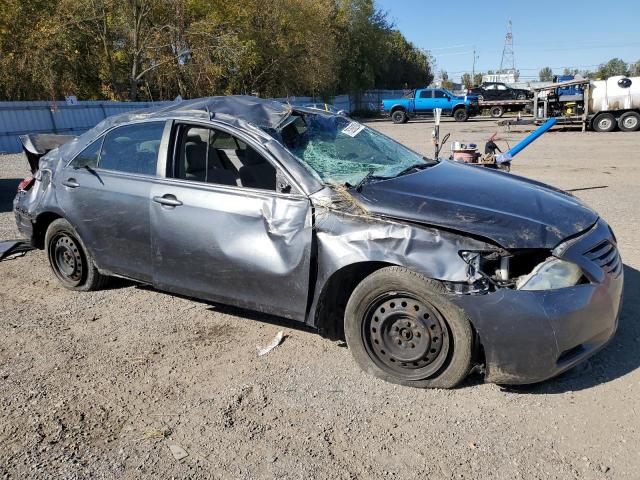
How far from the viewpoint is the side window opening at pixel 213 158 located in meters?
3.81

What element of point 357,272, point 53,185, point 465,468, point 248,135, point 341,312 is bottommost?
point 465,468

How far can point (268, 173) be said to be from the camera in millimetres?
3623

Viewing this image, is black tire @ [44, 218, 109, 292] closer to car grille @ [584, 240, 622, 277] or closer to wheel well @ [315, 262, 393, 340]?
wheel well @ [315, 262, 393, 340]

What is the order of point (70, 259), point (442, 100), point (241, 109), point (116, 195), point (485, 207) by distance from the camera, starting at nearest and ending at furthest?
point (485, 207), point (241, 109), point (116, 195), point (70, 259), point (442, 100)

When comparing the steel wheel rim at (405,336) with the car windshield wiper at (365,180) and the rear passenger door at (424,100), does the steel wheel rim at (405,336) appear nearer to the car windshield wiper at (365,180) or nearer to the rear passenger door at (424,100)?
the car windshield wiper at (365,180)

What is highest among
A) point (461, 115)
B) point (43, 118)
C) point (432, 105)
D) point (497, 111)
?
point (432, 105)

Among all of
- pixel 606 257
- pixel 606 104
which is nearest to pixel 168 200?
pixel 606 257

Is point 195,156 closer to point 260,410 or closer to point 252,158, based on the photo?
point 252,158

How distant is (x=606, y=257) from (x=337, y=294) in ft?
5.30

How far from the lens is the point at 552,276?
9.45ft

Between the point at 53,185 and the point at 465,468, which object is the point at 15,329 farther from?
the point at 465,468

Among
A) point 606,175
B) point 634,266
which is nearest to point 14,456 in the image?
point 634,266

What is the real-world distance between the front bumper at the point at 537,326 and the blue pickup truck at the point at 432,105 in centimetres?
3365

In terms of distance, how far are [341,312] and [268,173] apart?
106 centimetres
